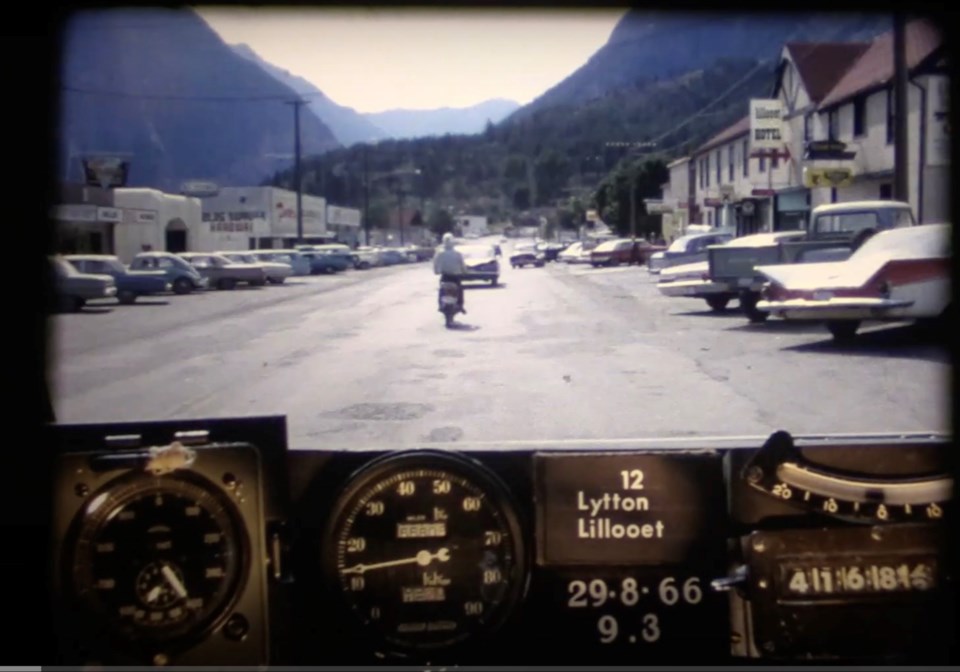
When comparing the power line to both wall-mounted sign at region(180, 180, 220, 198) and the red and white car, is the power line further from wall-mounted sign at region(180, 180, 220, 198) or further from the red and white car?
the red and white car

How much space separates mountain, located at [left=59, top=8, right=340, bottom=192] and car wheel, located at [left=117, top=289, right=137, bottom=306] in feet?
1.44

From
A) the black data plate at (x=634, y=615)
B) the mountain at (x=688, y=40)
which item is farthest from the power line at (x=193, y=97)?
the black data plate at (x=634, y=615)

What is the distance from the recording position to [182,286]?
223 inches

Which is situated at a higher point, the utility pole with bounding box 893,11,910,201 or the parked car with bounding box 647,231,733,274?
the utility pole with bounding box 893,11,910,201

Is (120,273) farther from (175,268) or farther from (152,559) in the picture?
(152,559)

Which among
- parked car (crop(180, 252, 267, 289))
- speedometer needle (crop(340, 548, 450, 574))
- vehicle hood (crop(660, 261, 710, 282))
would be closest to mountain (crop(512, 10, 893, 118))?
speedometer needle (crop(340, 548, 450, 574))

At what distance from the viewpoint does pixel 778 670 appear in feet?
13.0

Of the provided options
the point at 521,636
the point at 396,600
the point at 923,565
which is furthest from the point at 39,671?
the point at 923,565

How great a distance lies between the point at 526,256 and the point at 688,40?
2150mm

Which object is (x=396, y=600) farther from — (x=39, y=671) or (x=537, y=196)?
(x=537, y=196)

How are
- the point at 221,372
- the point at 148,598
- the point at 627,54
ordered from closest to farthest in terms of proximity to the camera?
the point at 148,598 → the point at 627,54 → the point at 221,372

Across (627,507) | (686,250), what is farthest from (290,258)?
(627,507)

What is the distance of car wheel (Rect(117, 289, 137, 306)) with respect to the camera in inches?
191

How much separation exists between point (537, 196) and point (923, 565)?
259cm
